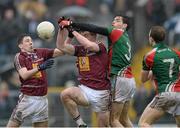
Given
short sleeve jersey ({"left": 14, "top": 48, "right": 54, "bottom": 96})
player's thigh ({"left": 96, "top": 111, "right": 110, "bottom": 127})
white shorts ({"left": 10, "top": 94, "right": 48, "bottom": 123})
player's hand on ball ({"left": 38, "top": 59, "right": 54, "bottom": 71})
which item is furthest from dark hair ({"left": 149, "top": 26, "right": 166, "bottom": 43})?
white shorts ({"left": 10, "top": 94, "right": 48, "bottom": 123})

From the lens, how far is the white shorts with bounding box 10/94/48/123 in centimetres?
1520

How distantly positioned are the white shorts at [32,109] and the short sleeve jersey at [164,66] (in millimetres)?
2070

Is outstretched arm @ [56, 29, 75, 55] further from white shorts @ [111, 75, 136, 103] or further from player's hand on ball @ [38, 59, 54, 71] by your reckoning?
white shorts @ [111, 75, 136, 103]

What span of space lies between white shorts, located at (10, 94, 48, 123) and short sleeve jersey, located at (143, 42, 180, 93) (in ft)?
6.79

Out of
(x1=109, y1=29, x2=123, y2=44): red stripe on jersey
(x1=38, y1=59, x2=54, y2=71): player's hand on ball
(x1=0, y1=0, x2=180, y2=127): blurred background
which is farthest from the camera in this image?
(x1=0, y1=0, x2=180, y2=127): blurred background

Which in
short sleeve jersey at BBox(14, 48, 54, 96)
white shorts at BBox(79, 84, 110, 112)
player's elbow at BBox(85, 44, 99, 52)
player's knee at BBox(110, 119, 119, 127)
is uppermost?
player's elbow at BBox(85, 44, 99, 52)

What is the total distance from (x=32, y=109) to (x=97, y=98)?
1.21 m

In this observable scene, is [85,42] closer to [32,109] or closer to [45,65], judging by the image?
[45,65]

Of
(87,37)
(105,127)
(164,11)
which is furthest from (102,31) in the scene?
(164,11)

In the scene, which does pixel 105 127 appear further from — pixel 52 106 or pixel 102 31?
pixel 52 106

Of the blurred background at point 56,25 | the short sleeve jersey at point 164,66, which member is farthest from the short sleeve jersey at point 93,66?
the blurred background at point 56,25

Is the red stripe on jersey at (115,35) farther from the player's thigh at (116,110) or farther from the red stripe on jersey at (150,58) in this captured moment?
the player's thigh at (116,110)

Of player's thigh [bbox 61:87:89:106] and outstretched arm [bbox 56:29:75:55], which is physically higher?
outstretched arm [bbox 56:29:75:55]

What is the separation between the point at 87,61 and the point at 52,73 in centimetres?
660
